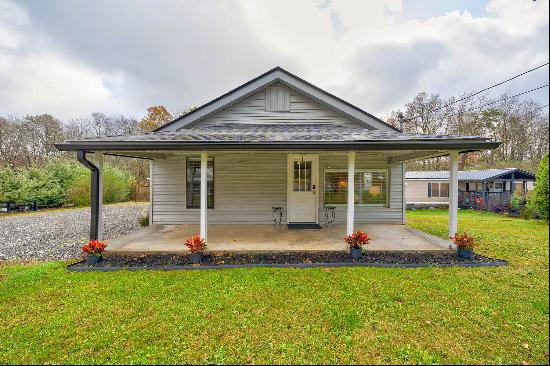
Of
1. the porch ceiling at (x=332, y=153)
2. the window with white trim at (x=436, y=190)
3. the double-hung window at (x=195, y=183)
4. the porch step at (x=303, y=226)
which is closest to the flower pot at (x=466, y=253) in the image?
the porch ceiling at (x=332, y=153)

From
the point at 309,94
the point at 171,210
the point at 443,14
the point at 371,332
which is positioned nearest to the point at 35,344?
the point at 371,332

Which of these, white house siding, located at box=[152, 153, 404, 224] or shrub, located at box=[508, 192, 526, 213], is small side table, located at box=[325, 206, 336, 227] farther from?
shrub, located at box=[508, 192, 526, 213]

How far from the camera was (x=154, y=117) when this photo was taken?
2430cm

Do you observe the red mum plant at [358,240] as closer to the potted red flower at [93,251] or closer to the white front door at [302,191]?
the white front door at [302,191]

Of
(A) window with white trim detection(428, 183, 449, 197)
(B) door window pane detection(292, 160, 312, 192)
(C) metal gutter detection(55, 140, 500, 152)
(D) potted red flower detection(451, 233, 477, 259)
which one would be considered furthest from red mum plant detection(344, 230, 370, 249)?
(A) window with white trim detection(428, 183, 449, 197)

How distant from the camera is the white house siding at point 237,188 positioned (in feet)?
27.4

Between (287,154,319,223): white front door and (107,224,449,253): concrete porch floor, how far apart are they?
753 millimetres

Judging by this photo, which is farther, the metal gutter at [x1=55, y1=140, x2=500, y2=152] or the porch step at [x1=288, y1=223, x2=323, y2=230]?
the porch step at [x1=288, y1=223, x2=323, y2=230]

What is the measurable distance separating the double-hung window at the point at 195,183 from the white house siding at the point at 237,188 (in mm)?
142

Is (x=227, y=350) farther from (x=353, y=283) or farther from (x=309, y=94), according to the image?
(x=309, y=94)

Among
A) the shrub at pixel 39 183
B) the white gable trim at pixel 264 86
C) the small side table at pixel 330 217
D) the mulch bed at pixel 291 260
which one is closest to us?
the mulch bed at pixel 291 260

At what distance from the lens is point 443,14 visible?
910 centimetres

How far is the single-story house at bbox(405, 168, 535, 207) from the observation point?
57.8ft

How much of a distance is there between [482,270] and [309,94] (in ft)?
19.4
